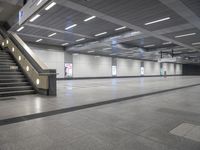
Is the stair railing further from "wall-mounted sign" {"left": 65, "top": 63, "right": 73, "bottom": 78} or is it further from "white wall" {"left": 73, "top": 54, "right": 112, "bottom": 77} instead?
"white wall" {"left": 73, "top": 54, "right": 112, "bottom": 77}

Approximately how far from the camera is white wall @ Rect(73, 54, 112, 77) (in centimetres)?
2170

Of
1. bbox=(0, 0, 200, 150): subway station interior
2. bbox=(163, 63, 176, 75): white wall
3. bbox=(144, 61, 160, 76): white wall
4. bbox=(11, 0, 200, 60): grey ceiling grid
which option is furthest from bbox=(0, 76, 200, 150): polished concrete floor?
bbox=(163, 63, 176, 75): white wall

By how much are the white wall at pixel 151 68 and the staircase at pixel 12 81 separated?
1207 inches

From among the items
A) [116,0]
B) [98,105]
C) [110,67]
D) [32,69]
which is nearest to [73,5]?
[116,0]

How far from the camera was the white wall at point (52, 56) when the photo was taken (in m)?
17.8

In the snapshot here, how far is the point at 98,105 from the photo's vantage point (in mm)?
4672

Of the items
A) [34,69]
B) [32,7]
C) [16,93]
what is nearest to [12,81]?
[16,93]

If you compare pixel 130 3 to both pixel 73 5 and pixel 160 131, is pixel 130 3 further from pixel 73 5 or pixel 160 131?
pixel 160 131

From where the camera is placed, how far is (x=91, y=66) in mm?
23609

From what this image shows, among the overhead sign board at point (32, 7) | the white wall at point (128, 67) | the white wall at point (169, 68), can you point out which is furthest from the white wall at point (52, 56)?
the white wall at point (169, 68)

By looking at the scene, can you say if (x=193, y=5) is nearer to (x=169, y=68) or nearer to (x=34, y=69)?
(x=34, y=69)

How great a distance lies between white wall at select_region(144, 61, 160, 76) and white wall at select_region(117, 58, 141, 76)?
3.00 metres

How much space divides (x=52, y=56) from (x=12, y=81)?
13.2m

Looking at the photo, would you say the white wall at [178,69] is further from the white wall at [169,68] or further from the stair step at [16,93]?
the stair step at [16,93]
